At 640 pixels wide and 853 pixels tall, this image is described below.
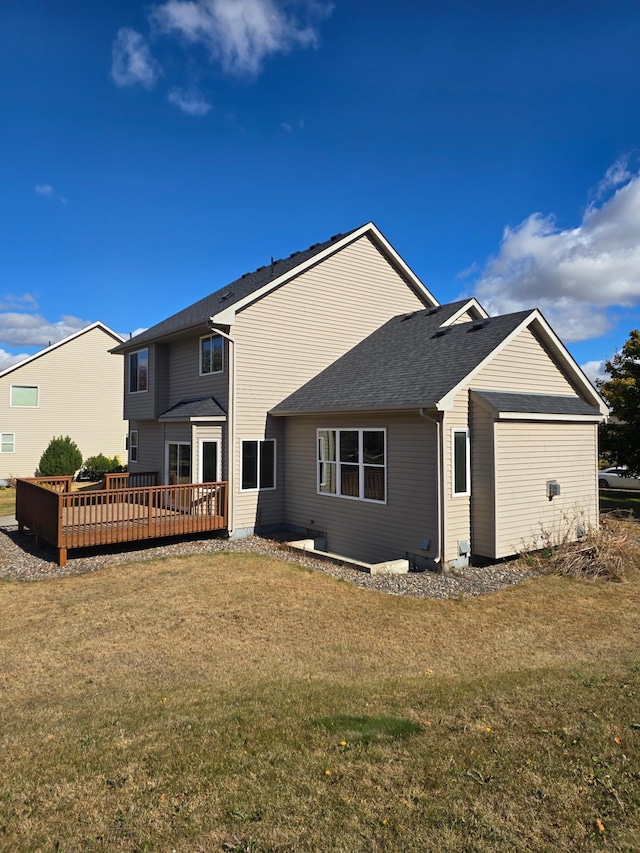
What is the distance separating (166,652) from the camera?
666cm

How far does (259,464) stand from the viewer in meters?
14.6

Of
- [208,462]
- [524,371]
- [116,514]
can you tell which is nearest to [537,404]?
[524,371]

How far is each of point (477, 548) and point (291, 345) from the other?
799 centimetres

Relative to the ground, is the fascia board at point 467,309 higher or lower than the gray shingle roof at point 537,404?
higher

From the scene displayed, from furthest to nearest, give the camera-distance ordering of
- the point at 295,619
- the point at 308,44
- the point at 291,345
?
the point at 291,345 < the point at 308,44 < the point at 295,619

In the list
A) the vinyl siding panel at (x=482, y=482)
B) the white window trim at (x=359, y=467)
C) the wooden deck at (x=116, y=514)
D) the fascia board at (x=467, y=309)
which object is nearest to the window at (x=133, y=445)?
the wooden deck at (x=116, y=514)

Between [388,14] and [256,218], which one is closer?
[388,14]

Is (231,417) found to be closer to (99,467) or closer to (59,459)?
(99,467)

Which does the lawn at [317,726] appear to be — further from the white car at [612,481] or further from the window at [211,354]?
the white car at [612,481]

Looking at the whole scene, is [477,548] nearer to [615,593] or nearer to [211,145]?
[615,593]

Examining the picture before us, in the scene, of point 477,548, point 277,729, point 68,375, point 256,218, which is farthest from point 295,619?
point 68,375

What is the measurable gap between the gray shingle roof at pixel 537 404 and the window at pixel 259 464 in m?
6.42

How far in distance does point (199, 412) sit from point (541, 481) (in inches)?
358

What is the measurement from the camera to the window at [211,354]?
48.4ft
